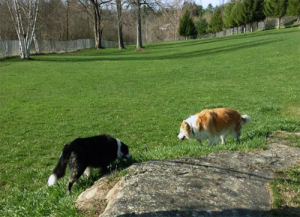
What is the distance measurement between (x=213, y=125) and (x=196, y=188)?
11.4ft

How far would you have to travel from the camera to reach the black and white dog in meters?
4.40

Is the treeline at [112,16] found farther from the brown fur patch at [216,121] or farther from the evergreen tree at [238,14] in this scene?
the brown fur patch at [216,121]

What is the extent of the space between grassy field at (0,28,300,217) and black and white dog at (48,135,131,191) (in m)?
0.23

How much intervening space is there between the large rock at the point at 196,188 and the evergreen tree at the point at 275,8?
5995cm

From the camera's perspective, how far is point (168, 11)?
140ft

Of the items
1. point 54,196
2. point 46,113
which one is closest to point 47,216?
point 54,196

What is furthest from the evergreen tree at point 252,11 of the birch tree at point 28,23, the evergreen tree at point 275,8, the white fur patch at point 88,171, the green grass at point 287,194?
the white fur patch at point 88,171

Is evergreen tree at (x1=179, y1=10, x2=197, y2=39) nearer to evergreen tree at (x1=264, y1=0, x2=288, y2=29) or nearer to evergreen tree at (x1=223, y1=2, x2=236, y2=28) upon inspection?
evergreen tree at (x1=223, y1=2, x2=236, y2=28)

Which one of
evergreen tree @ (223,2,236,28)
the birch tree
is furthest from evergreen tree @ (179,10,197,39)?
the birch tree

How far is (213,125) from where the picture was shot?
6961mm

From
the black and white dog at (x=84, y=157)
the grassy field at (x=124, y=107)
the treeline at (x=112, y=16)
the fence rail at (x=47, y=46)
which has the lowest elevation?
the grassy field at (x=124, y=107)

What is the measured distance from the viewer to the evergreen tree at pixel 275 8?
185ft

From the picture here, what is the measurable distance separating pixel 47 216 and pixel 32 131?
274 inches

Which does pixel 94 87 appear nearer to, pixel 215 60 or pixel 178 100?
pixel 178 100
